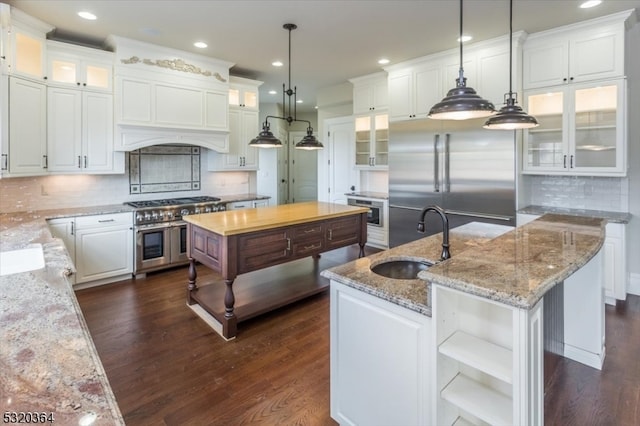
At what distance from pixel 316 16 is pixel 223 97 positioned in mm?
2146

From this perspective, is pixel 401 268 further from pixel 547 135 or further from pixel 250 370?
pixel 547 135

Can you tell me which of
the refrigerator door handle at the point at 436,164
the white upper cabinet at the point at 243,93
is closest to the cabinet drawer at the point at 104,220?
the white upper cabinet at the point at 243,93

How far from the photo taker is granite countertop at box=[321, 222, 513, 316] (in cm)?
161

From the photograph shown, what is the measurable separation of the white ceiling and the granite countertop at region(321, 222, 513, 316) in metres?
2.20

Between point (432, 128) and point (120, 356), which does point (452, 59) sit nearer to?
point (432, 128)

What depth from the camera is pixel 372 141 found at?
596cm

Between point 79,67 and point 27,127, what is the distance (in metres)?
0.96

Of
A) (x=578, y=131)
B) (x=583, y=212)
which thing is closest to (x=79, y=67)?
(x=578, y=131)

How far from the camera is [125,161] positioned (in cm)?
470

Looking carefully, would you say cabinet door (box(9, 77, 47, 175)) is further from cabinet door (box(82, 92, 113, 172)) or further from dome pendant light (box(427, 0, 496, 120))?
dome pendant light (box(427, 0, 496, 120))

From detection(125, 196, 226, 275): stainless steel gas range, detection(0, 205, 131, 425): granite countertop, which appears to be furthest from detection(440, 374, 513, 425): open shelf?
detection(125, 196, 226, 275): stainless steel gas range

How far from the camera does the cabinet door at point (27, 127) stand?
3.43m

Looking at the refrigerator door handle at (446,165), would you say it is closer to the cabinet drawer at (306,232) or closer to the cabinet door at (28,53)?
the cabinet drawer at (306,232)

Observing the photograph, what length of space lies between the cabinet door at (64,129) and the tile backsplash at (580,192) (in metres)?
5.27
